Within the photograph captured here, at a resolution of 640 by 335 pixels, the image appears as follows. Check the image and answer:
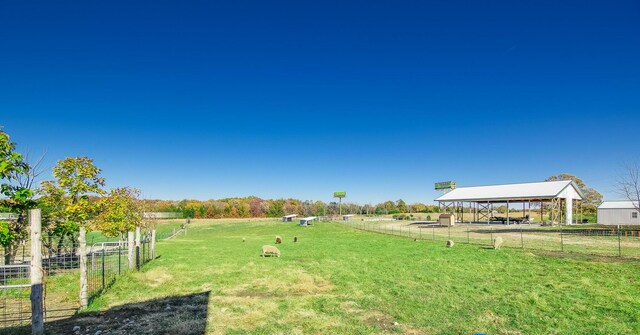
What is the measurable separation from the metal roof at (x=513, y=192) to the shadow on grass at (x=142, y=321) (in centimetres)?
4876

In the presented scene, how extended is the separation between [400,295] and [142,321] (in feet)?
25.1

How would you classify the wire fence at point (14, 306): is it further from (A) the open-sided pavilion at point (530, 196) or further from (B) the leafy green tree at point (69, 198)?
(A) the open-sided pavilion at point (530, 196)

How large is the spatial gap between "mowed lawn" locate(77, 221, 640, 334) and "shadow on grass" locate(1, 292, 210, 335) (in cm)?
8

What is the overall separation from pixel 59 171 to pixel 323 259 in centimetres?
1454

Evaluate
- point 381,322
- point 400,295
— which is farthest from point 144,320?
point 400,295

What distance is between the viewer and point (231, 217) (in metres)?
93.6

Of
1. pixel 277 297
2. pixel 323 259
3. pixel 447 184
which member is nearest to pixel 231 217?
pixel 447 184

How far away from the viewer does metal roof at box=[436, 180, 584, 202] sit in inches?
1874

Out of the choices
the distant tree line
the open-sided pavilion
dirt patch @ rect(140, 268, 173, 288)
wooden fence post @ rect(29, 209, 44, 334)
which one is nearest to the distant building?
dirt patch @ rect(140, 268, 173, 288)

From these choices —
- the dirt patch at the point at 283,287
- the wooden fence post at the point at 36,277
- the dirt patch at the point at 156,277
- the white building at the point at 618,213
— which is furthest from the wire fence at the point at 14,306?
the white building at the point at 618,213

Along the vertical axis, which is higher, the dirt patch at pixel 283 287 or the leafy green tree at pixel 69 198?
the leafy green tree at pixel 69 198

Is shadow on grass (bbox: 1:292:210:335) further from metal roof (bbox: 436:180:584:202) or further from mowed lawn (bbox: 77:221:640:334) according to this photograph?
metal roof (bbox: 436:180:584:202)

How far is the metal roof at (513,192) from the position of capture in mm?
47594

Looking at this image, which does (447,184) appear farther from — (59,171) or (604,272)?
(59,171)
